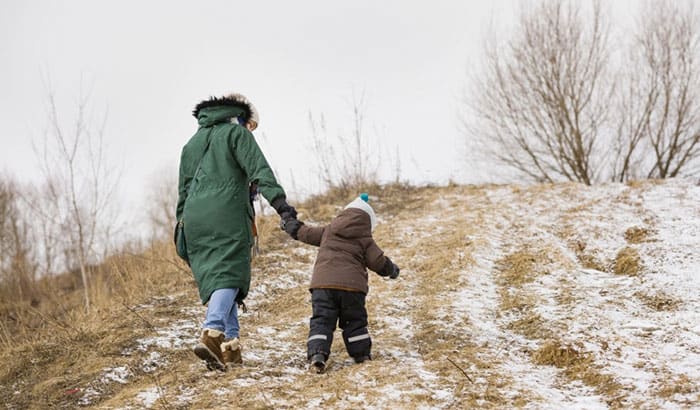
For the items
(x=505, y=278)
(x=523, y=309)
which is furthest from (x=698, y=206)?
(x=523, y=309)

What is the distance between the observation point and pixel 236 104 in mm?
3674

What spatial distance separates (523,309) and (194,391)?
9.81ft

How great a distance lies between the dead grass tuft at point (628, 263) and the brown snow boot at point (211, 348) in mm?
4216

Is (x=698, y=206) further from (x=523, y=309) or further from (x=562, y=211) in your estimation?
(x=523, y=309)

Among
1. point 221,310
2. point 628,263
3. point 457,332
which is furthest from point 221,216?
point 628,263

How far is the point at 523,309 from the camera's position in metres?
4.89

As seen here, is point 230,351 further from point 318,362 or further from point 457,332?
point 457,332

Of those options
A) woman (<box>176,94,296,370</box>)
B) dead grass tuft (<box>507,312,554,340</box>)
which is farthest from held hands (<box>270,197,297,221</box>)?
dead grass tuft (<box>507,312,554,340</box>)

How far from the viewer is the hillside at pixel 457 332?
294 centimetres

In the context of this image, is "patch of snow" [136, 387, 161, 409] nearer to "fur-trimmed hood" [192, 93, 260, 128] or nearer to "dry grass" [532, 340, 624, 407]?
"fur-trimmed hood" [192, 93, 260, 128]

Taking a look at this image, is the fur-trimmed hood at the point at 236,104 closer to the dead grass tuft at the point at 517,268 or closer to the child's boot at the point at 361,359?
the child's boot at the point at 361,359

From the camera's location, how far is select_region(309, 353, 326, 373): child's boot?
333 centimetres

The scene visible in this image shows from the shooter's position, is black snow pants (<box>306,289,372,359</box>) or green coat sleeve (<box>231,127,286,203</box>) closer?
green coat sleeve (<box>231,127,286,203</box>)

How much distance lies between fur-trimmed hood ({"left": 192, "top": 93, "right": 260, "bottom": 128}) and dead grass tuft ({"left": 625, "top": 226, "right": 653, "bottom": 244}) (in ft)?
16.5
